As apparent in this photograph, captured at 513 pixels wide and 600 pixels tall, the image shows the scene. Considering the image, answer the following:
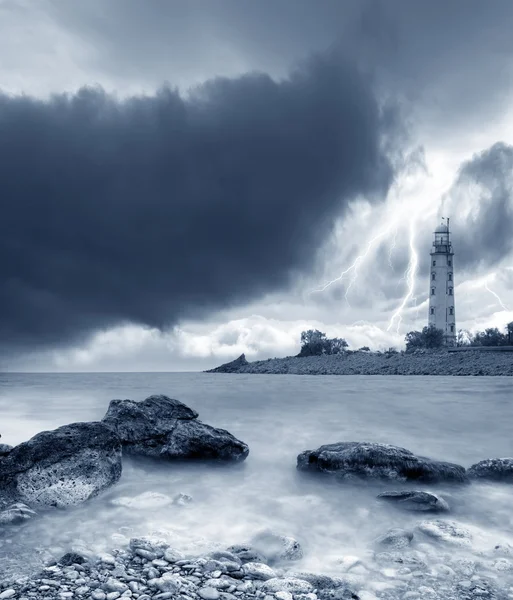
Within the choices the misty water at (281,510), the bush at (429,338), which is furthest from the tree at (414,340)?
the misty water at (281,510)

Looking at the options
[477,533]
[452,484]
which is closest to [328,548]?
[477,533]

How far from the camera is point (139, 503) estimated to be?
6469 mm

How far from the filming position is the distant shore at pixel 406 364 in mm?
52344

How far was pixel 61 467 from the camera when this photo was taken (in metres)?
6.43

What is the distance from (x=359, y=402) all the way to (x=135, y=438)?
1507cm

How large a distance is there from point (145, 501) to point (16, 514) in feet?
5.15

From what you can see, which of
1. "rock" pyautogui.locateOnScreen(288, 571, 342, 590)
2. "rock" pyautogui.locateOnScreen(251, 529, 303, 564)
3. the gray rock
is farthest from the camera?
the gray rock

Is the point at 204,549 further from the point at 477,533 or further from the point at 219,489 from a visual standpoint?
the point at 477,533

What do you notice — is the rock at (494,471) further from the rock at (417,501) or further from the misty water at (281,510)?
the rock at (417,501)

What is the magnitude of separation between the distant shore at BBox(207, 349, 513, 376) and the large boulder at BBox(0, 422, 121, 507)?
48.6 metres

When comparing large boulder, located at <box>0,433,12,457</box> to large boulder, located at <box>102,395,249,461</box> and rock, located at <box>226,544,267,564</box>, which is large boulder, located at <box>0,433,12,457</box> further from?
rock, located at <box>226,544,267,564</box>

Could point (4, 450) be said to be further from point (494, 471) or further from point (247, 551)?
point (494, 471)

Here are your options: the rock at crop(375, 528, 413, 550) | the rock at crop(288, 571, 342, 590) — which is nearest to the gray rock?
the rock at crop(375, 528, 413, 550)

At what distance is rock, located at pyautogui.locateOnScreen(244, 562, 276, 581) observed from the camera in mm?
4133
